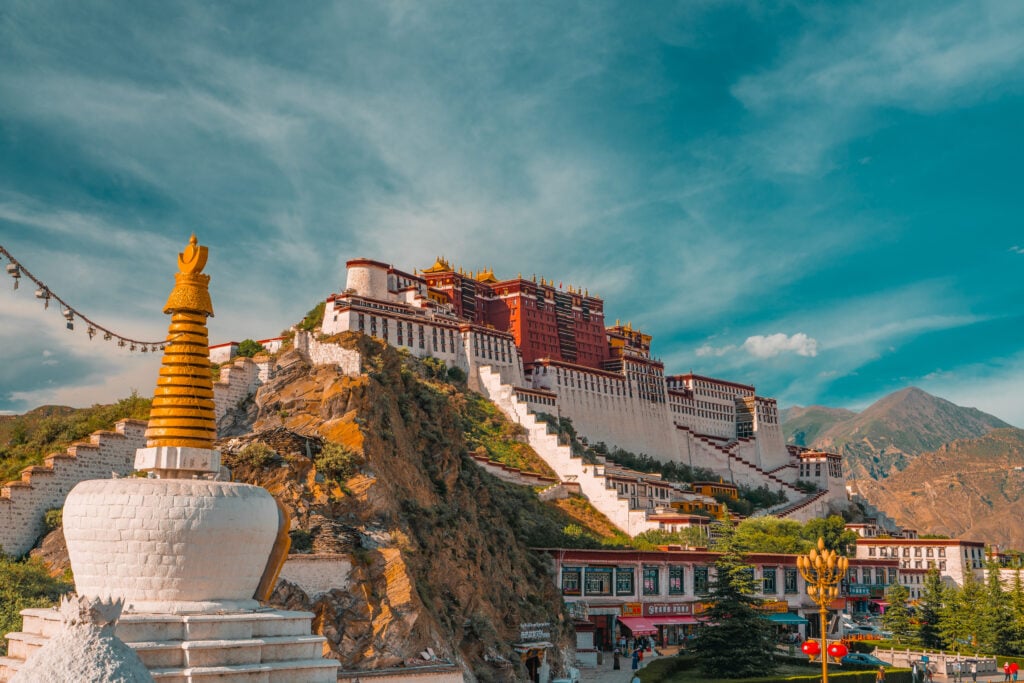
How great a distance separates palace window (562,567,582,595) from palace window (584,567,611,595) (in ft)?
2.05

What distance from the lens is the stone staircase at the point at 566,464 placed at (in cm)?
6644

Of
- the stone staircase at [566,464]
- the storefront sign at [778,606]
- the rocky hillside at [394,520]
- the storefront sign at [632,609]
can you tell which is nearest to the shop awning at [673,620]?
the storefront sign at [632,609]

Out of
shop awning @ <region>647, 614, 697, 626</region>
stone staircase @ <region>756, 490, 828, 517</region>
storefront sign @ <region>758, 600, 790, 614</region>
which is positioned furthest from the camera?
stone staircase @ <region>756, 490, 828, 517</region>

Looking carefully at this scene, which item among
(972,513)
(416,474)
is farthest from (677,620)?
(972,513)

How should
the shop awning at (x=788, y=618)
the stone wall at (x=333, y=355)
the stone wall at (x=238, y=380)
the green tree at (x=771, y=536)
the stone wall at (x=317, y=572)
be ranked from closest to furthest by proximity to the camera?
the stone wall at (x=317, y=572) → the stone wall at (x=238, y=380) → the stone wall at (x=333, y=355) → the shop awning at (x=788, y=618) → the green tree at (x=771, y=536)

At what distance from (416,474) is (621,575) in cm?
1654

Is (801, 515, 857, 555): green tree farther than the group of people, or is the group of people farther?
(801, 515, 857, 555): green tree

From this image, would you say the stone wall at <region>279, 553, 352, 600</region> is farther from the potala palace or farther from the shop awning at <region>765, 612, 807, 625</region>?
the potala palace

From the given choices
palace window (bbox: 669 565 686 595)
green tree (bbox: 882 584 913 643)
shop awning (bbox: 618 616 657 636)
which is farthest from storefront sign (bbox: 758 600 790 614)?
shop awning (bbox: 618 616 657 636)

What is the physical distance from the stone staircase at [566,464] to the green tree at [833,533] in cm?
1912

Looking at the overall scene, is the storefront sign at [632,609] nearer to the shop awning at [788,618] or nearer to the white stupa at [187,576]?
the shop awning at [788,618]

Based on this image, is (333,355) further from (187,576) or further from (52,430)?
(187,576)

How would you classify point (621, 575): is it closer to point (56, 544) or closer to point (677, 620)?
point (677, 620)

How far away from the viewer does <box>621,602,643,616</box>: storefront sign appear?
47375mm
